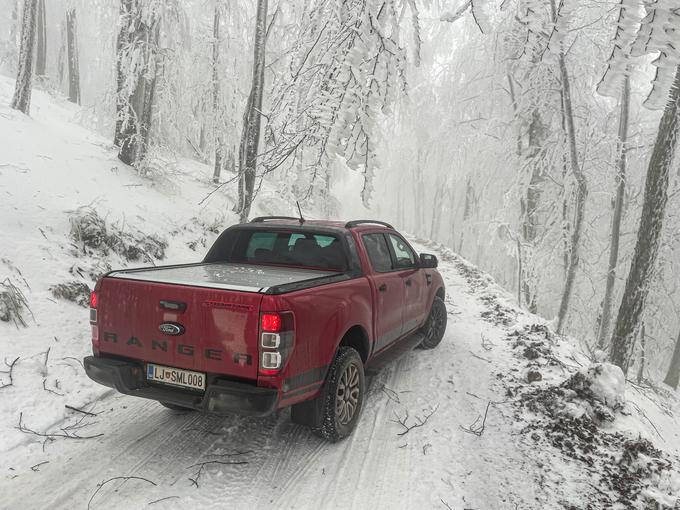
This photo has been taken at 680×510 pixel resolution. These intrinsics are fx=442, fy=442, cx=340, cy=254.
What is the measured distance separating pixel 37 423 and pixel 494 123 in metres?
13.6

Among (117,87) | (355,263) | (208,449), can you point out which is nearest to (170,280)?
(208,449)

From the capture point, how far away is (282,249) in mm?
4797

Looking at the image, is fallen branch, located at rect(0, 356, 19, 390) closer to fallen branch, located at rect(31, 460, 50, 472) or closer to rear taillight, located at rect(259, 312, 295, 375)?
fallen branch, located at rect(31, 460, 50, 472)

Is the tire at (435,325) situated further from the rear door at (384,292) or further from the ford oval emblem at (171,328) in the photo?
the ford oval emblem at (171,328)

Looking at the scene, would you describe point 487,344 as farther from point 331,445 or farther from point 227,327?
point 227,327

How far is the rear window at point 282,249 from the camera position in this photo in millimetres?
4498

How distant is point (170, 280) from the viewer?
3377 millimetres

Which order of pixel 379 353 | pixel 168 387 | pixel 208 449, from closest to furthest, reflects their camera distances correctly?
pixel 168 387 < pixel 208 449 < pixel 379 353

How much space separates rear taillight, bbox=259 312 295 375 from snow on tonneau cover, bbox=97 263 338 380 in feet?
0.18

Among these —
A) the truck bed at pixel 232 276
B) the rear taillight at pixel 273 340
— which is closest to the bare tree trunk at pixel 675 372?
the truck bed at pixel 232 276

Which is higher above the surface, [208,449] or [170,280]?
[170,280]

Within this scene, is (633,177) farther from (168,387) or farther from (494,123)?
(168,387)

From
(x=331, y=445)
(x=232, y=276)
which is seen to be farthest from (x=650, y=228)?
(x=232, y=276)

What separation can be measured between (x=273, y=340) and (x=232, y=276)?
3.52 ft
